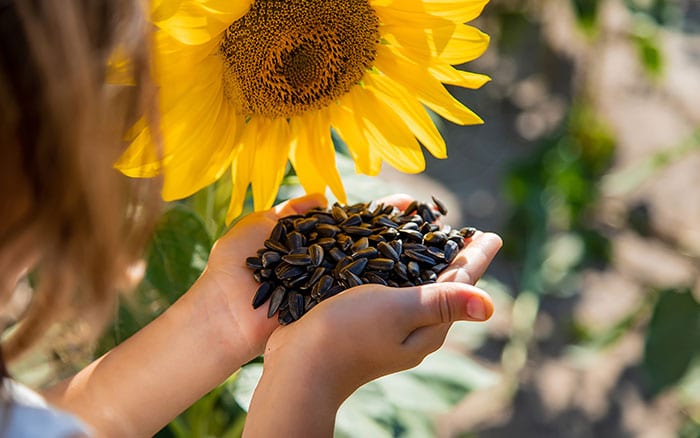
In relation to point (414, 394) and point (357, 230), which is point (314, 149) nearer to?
point (357, 230)

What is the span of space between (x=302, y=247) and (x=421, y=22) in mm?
225

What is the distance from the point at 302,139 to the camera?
0.78 m

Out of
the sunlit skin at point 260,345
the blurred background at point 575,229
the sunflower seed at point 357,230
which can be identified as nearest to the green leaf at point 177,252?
the sunlit skin at point 260,345

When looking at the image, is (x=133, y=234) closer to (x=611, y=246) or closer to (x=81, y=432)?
(x=81, y=432)

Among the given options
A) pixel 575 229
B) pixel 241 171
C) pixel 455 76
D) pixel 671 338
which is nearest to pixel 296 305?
pixel 241 171

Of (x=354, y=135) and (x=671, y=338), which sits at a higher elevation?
(x=354, y=135)

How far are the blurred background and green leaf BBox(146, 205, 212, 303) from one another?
229 mm

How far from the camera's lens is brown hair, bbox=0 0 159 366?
505 mm

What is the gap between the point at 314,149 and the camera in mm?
783

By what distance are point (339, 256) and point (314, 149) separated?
0.32ft

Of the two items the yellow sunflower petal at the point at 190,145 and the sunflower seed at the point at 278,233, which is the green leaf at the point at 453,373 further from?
the yellow sunflower petal at the point at 190,145

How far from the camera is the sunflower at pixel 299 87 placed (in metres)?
0.70

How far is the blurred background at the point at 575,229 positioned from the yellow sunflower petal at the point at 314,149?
0.27m

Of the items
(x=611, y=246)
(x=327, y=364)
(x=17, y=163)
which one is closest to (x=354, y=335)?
(x=327, y=364)
